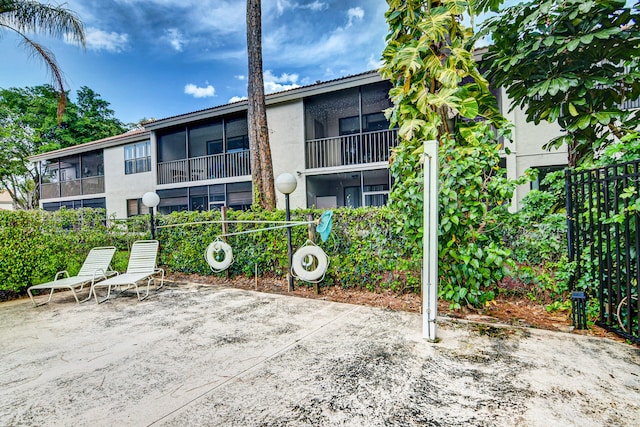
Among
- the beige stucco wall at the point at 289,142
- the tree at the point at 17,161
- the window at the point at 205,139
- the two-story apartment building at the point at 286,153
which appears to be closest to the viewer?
the two-story apartment building at the point at 286,153

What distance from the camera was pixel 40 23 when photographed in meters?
7.38

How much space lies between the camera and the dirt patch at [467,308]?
3.45 metres

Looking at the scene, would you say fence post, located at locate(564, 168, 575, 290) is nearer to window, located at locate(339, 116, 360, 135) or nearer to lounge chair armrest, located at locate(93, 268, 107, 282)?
lounge chair armrest, located at locate(93, 268, 107, 282)

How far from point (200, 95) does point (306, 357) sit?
29.1m

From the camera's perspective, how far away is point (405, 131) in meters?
4.01

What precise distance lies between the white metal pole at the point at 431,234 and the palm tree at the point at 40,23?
9.02 metres

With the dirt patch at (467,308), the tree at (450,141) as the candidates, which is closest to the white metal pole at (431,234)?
the tree at (450,141)

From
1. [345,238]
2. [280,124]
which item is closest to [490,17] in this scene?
[345,238]

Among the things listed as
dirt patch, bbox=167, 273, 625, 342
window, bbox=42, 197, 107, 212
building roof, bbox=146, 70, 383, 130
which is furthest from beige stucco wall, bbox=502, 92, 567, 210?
window, bbox=42, 197, 107, 212

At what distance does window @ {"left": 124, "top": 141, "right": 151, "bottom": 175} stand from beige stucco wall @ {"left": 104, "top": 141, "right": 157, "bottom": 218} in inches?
10.0

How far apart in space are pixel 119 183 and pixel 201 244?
12881mm

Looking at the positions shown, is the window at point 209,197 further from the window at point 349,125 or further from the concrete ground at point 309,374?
the concrete ground at point 309,374

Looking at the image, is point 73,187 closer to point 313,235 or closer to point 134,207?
point 134,207

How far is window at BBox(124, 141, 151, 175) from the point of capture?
15.6 meters
